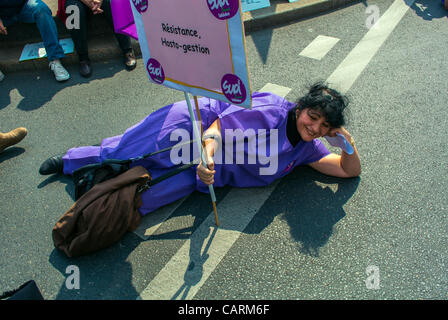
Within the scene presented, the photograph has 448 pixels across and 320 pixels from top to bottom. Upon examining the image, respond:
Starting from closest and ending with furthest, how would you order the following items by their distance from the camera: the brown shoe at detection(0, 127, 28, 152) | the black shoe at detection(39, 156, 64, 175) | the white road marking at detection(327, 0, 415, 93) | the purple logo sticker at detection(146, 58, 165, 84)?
the purple logo sticker at detection(146, 58, 165, 84)
the black shoe at detection(39, 156, 64, 175)
the brown shoe at detection(0, 127, 28, 152)
the white road marking at detection(327, 0, 415, 93)

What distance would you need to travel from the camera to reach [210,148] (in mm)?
2229

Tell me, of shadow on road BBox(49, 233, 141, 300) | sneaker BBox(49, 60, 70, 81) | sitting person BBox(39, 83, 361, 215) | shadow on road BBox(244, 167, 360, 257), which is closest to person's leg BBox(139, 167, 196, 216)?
sitting person BBox(39, 83, 361, 215)

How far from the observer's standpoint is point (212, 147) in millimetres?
2252

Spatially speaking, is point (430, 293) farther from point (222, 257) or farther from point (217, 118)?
point (217, 118)

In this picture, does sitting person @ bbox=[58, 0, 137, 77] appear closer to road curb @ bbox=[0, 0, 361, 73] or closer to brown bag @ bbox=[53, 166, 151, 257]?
road curb @ bbox=[0, 0, 361, 73]

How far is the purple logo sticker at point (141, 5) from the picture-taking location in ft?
5.91

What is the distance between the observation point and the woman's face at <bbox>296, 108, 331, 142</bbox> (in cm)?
223

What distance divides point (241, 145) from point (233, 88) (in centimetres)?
78

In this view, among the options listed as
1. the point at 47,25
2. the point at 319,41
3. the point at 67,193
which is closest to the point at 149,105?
the point at 67,193

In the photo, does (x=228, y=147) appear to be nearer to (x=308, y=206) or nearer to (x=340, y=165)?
(x=308, y=206)

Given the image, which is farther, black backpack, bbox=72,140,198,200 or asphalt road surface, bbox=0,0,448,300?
black backpack, bbox=72,140,198,200

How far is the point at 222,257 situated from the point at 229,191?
591 millimetres

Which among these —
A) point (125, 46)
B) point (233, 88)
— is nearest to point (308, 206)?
point (233, 88)

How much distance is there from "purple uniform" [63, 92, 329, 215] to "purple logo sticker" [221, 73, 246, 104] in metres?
0.65
